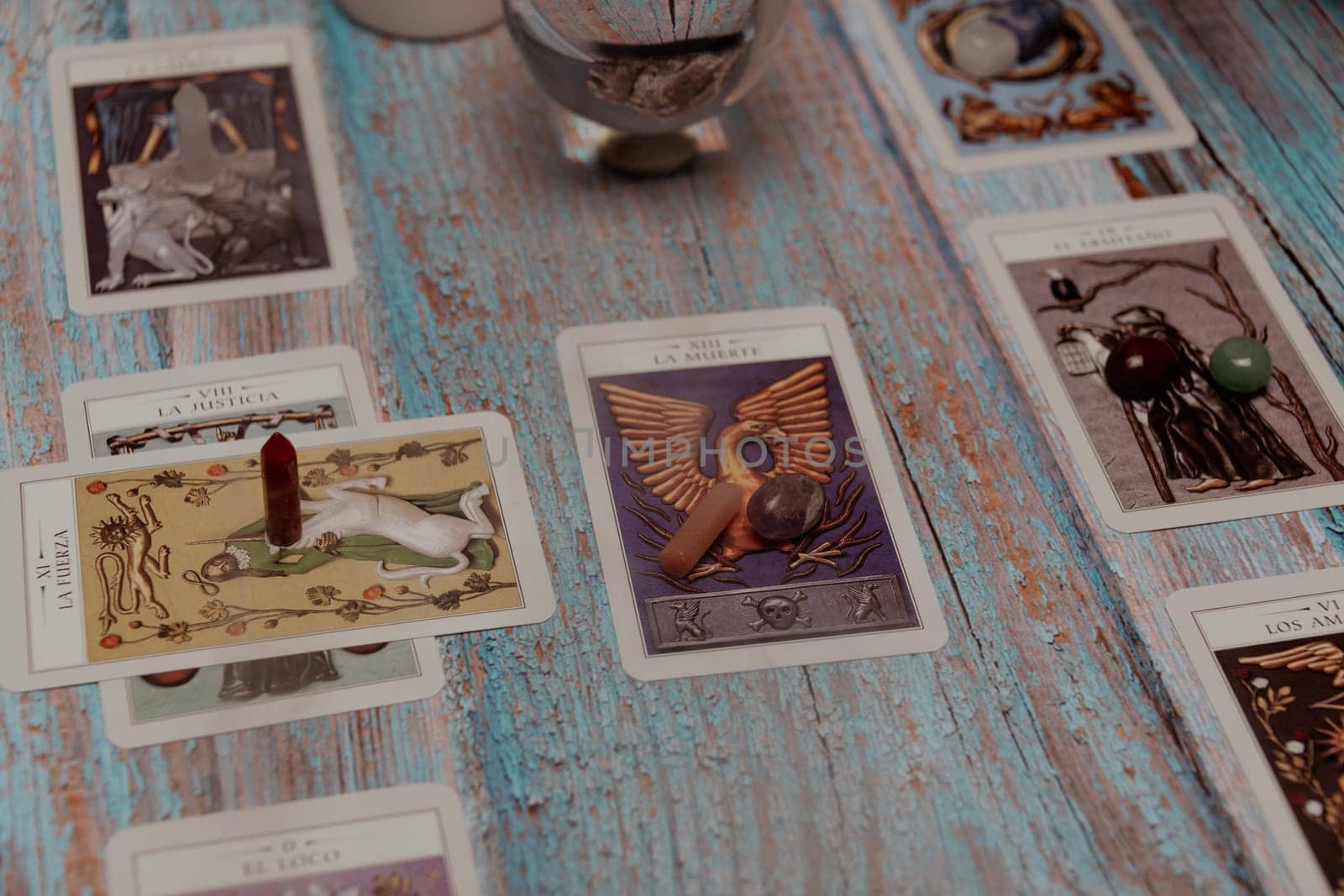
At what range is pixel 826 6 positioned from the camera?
1244 mm

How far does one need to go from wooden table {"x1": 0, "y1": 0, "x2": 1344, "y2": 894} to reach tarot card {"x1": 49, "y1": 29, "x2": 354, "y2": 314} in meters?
0.02

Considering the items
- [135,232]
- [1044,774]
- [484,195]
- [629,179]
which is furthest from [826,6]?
[1044,774]

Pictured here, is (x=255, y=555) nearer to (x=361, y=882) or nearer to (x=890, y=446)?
(x=361, y=882)

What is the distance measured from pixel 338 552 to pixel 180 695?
0.13 m

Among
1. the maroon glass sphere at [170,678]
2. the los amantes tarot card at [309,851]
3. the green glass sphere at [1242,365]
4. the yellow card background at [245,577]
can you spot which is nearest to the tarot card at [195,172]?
the yellow card background at [245,577]

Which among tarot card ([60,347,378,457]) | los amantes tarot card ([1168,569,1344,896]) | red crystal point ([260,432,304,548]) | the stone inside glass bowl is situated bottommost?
los amantes tarot card ([1168,569,1344,896])

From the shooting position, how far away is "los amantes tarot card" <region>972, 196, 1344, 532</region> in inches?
36.1

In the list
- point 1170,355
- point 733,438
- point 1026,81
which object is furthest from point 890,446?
point 1026,81

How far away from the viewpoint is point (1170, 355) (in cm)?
95

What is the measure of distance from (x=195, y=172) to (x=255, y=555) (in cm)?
38

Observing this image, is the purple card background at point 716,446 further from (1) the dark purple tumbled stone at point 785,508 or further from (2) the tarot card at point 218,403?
(2) the tarot card at point 218,403

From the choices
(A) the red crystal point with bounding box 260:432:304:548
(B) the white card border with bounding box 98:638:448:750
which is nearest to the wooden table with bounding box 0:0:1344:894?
(B) the white card border with bounding box 98:638:448:750

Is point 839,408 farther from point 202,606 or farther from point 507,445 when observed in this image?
point 202,606

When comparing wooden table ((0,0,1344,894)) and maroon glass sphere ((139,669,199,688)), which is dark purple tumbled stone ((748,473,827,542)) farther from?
maroon glass sphere ((139,669,199,688))
